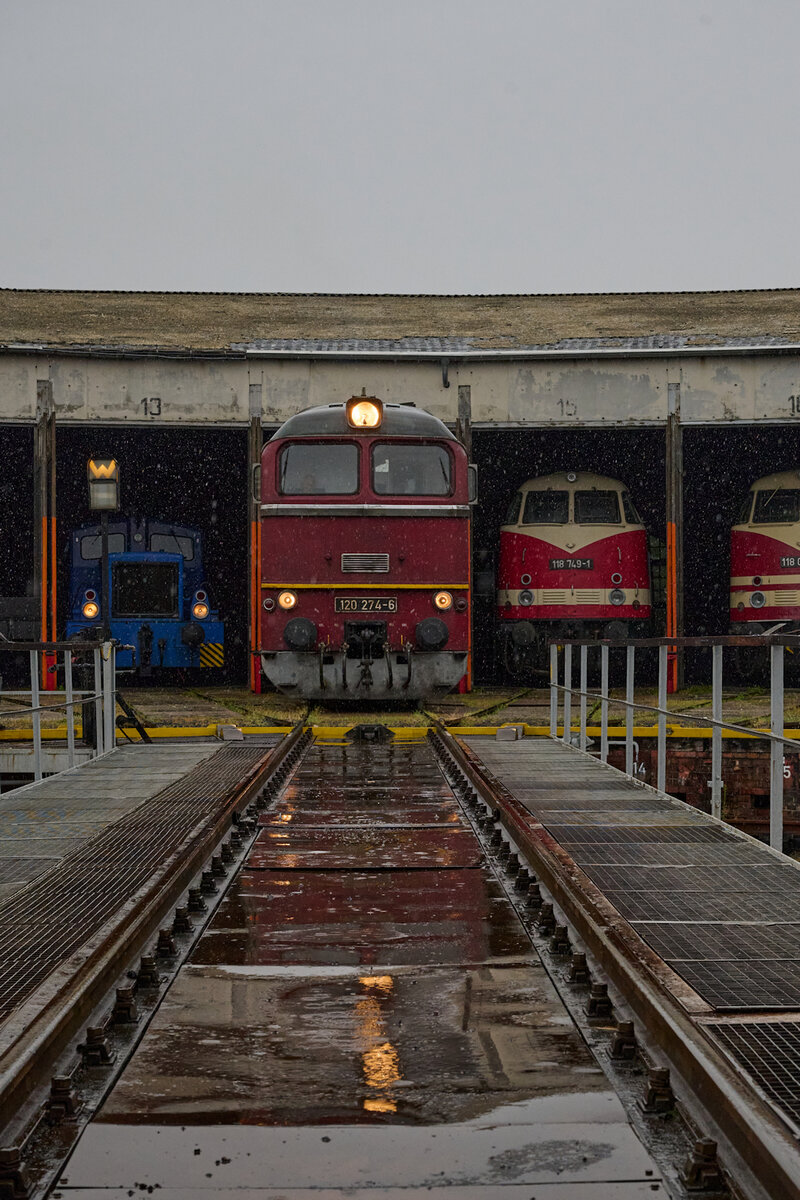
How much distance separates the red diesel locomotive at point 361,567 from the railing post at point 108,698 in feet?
8.10

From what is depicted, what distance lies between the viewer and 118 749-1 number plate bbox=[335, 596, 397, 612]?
1250cm

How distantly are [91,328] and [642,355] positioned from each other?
904cm

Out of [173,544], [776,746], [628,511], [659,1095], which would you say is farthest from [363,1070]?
[173,544]

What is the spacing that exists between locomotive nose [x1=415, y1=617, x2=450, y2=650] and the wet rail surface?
7.21 meters

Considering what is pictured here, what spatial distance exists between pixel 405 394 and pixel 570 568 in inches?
137

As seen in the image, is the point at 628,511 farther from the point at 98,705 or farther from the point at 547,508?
the point at 98,705

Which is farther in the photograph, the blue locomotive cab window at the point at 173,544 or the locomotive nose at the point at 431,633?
the blue locomotive cab window at the point at 173,544

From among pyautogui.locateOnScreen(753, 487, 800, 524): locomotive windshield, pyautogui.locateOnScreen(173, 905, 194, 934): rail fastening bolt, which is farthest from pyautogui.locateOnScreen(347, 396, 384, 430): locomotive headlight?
pyautogui.locateOnScreen(173, 905, 194, 934): rail fastening bolt


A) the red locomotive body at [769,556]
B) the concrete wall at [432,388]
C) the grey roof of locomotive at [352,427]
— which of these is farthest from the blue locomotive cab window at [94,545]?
the red locomotive body at [769,556]

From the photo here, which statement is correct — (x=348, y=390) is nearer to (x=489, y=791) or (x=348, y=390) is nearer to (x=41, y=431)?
(x=41, y=431)

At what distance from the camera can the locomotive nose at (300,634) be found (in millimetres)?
12273

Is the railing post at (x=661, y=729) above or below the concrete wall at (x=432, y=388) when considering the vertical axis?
below

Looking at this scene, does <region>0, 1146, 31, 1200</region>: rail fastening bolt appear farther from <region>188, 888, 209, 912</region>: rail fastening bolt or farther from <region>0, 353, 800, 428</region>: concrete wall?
<region>0, 353, 800, 428</region>: concrete wall

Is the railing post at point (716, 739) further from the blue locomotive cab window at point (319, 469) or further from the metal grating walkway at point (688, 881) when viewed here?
the blue locomotive cab window at point (319, 469)
